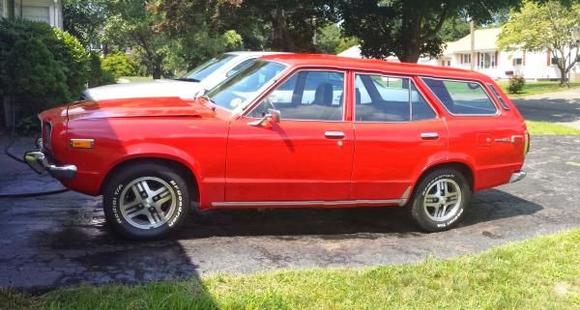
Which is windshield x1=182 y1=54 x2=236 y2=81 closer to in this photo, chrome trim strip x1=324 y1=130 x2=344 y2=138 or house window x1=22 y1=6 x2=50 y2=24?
chrome trim strip x1=324 y1=130 x2=344 y2=138

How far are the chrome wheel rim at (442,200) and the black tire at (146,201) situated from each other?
2.43 meters

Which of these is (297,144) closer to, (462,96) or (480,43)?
(462,96)

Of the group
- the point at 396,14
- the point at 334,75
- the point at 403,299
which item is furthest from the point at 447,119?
the point at 396,14

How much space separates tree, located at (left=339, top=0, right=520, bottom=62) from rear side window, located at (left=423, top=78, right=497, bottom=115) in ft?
59.4

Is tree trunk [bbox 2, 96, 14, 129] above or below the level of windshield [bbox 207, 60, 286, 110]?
below

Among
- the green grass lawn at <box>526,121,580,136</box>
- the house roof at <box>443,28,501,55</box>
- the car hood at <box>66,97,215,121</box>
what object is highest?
the house roof at <box>443,28,501,55</box>

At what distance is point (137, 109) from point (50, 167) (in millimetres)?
868

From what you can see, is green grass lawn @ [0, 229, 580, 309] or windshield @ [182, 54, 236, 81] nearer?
green grass lawn @ [0, 229, 580, 309]

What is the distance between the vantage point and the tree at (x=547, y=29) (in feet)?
146

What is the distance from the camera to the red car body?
536 cm

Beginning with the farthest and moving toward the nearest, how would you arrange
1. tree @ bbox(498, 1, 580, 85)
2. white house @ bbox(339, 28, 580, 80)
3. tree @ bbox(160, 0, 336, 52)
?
white house @ bbox(339, 28, 580, 80), tree @ bbox(498, 1, 580, 85), tree @ bbox(160, 0, 336, 52)

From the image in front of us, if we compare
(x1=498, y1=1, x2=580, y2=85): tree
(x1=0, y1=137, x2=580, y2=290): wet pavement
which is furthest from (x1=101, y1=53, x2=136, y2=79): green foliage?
(x1=0, y1=137, x2=580, y2=290): wet pavement

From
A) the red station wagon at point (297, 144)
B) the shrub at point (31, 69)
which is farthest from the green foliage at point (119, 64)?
the red station wagon at point (297, 144)

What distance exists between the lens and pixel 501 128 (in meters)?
6.65
